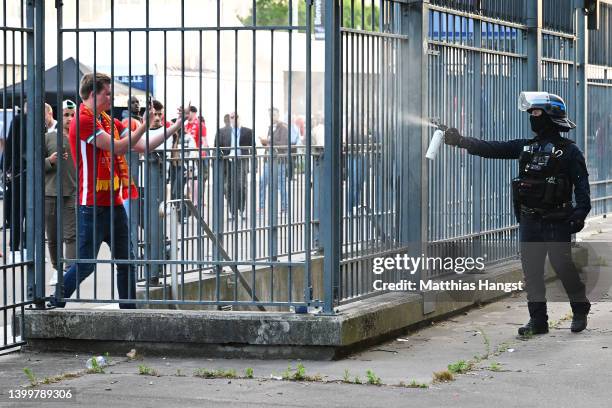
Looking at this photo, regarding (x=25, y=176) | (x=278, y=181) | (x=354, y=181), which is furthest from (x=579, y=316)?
(x=25, y=176)

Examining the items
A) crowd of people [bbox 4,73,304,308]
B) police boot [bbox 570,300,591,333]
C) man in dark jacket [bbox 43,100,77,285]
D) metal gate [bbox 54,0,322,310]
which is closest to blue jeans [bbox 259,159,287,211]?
metal gate [bbox 54,0,322,310]

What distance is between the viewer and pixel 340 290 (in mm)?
8773

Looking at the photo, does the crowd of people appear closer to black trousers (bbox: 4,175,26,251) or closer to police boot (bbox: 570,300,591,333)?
black trousers (bbox: 4,175,26,251)

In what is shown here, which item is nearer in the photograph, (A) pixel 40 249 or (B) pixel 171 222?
(A) pixel 40 249

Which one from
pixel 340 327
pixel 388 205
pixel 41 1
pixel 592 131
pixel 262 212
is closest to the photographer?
pixel 340 327

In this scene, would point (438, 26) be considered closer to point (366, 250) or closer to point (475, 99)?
point (475, 99)

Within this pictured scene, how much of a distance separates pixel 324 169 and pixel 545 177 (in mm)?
1939

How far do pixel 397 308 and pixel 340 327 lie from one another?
43.3 inches

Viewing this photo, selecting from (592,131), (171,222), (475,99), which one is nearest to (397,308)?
(171,222)

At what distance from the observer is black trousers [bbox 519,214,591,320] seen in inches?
380

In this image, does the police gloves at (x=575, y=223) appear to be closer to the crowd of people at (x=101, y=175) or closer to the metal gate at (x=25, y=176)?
the crowd of people at (x=101, y=175)

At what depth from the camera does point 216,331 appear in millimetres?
8539

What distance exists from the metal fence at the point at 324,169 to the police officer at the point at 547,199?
28.3 inches

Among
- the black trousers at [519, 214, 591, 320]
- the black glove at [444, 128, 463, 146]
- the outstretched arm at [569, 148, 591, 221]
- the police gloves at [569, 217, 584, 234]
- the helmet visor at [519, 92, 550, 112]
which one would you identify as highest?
the helmet visor at [519, 92, 550, 112]
